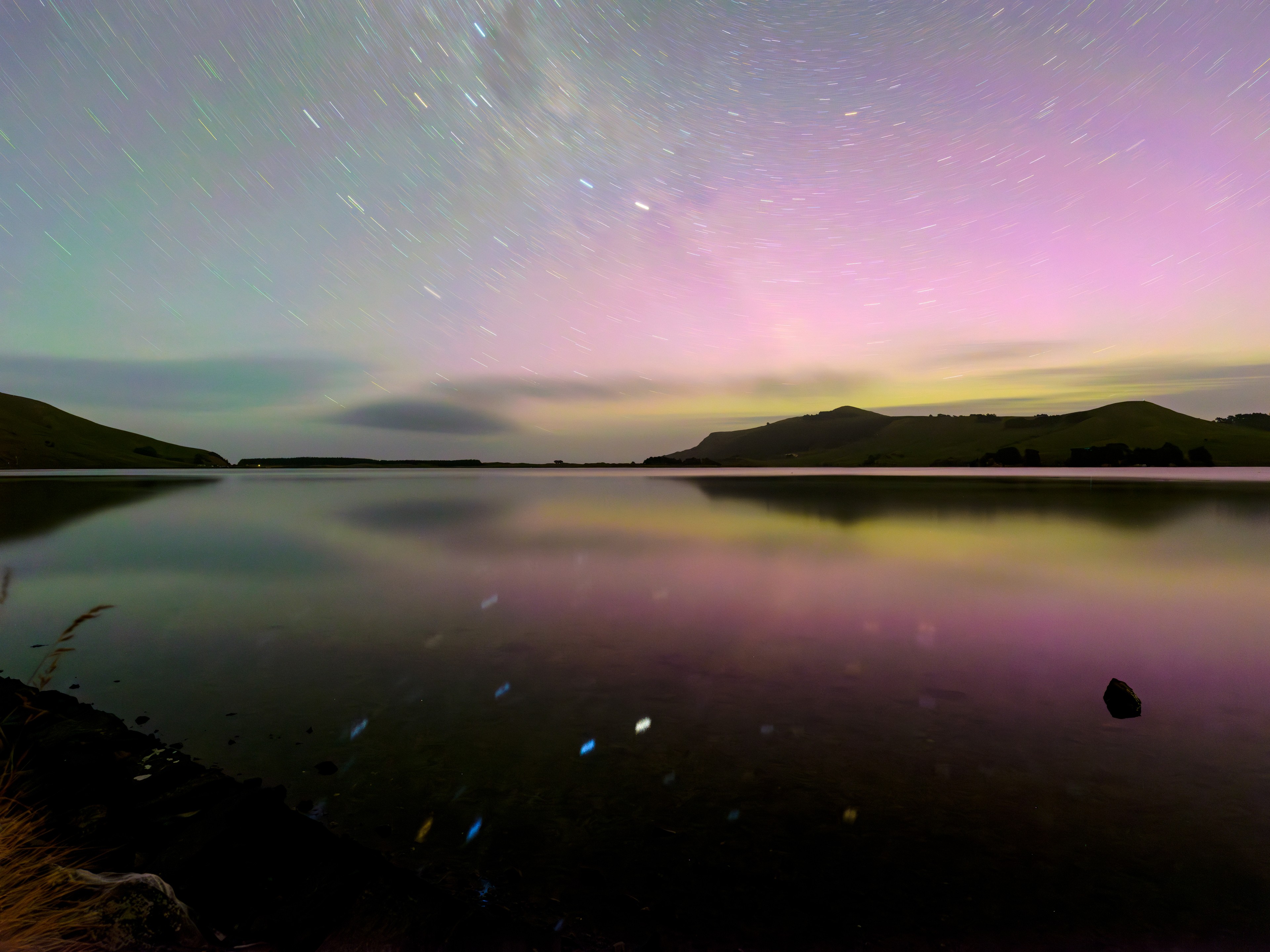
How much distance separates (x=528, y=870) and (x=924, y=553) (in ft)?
81.2

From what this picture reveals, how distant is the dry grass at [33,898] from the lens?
3.38m

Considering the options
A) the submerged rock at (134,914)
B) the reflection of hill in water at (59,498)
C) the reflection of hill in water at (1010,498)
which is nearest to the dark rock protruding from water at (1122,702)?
the submerged rock at (134,914)

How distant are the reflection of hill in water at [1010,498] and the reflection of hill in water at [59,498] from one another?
170ft

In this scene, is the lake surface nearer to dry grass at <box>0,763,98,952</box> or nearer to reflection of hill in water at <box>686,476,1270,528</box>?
dry grass at <box>0,763,98,952</box>

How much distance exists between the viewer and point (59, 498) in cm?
6147

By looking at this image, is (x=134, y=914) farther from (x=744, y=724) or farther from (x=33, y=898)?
(x=744, y=724)

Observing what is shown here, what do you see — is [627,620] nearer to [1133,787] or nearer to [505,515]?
[1133,787]

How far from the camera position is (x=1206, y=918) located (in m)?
→ 4.74

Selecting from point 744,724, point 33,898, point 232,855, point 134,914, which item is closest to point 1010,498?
point 744,724

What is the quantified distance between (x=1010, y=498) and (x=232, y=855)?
74.2m

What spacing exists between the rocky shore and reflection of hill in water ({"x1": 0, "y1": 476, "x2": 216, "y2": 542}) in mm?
33114

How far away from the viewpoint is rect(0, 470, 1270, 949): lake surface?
4992 millimetres

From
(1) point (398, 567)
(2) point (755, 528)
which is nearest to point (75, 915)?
(1) point (398, 567)

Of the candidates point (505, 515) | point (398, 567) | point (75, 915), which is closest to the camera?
point (75, 915)
